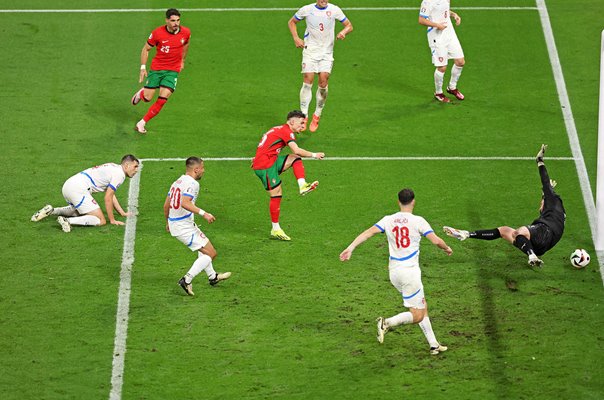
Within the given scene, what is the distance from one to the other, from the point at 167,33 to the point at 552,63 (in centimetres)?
797

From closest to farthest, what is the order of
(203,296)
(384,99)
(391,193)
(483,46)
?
(203,296) < (391,193) < (384,99) < (483,46)

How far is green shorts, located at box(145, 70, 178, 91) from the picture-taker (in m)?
23.6

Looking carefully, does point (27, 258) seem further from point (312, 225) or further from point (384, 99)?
point (384, 99)

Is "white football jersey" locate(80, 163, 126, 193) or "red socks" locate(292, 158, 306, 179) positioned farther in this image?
"white football jersey" locate(80, 163, 126, 193)

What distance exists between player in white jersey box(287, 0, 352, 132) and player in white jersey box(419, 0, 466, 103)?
68.9 inches

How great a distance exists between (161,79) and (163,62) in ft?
1.06

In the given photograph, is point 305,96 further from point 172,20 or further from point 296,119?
point 296,119

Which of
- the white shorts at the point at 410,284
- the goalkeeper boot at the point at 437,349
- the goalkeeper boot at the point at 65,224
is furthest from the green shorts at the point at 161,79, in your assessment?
the goalkeeper boot at the point at 437,349

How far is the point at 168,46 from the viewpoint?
2331cm

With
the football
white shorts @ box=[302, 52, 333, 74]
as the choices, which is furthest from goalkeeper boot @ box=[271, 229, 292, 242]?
white shorts @ box=[302, 52, 333, 74]

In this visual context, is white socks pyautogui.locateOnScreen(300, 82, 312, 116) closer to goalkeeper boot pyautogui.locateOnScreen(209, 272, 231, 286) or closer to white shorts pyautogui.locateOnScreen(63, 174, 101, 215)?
white shorts pyautogui.locateOnScreen(63, 174, 101, 215)

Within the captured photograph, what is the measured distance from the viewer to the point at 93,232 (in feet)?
66.1

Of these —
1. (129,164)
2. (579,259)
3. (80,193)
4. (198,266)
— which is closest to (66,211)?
(80,193)

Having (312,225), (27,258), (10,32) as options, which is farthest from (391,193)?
(10,32)
